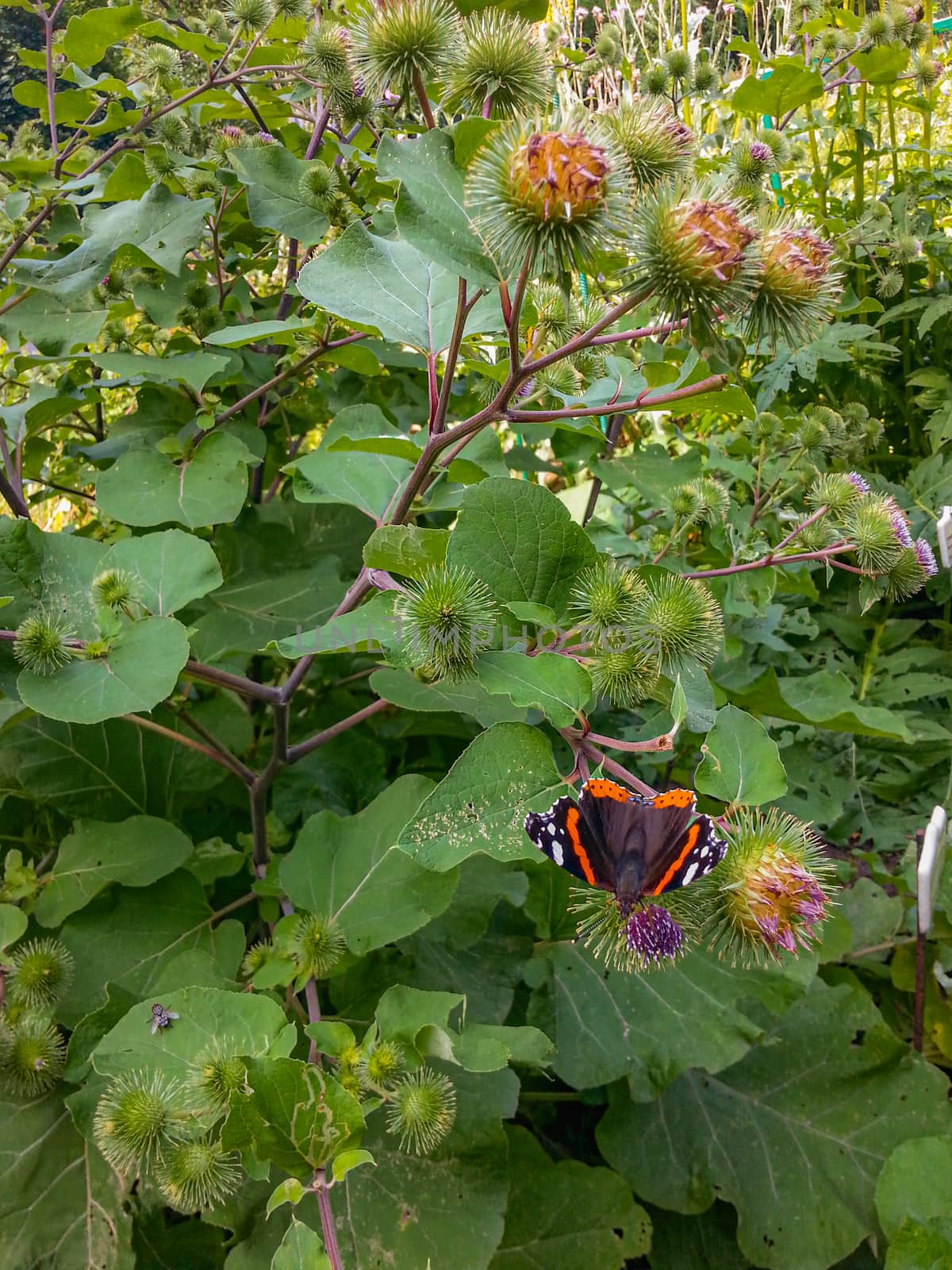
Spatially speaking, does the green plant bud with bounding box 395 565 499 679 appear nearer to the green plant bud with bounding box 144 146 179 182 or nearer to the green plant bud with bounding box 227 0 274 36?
the green plant bud with bounding box 144 146 179 182

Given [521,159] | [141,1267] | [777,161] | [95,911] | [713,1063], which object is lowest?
[141,1267]

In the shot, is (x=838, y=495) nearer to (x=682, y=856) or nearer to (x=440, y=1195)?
(x=682, y=856)

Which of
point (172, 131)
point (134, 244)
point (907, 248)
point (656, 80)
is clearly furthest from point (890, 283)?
point (134, 244)

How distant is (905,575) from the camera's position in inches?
45.8

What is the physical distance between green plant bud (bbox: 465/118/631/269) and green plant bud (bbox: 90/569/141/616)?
566mm

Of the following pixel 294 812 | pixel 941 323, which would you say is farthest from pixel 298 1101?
pixel 941 323

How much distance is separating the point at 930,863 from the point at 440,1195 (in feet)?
2.67

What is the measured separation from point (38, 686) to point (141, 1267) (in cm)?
84

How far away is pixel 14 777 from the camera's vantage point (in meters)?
1.35

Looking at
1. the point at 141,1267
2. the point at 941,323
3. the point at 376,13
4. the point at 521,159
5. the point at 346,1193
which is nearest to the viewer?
the point at 521,159

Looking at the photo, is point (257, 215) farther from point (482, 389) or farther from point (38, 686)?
point (38, 686)

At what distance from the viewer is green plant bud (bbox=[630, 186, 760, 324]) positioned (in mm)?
637

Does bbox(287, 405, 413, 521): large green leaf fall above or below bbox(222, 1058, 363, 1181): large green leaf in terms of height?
above

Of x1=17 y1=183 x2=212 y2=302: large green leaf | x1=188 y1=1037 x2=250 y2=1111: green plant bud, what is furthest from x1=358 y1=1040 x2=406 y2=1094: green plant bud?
x1=17 y1=183 x2=212 y2=302: large green leaf
